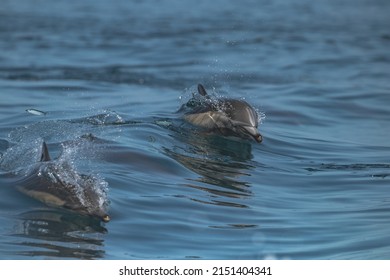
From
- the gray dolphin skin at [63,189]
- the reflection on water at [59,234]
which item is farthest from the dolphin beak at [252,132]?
the reflection on water at [59,234]

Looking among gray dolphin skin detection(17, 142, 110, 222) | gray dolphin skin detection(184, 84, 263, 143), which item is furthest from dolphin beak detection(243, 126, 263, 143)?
gray dolphin skin detection(17, 142, 110, 222)

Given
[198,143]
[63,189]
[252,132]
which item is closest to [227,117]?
[252,132]

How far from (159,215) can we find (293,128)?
4914 millimetres

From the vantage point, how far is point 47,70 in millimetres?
19656

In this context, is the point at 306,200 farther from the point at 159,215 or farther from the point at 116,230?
the point at 116,230

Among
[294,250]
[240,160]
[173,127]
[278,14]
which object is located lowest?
[294,250]

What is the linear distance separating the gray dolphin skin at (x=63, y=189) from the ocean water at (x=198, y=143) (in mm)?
109

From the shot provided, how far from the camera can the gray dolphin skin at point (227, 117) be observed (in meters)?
11.2

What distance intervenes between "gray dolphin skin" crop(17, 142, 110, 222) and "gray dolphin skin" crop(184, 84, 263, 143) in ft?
9.46

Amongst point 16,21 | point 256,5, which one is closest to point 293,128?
point 16,21

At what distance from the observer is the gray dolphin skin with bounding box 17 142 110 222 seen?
8102mm

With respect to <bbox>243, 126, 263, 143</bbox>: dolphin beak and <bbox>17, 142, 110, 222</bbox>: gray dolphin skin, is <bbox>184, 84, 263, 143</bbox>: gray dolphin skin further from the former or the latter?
<bbox>17, 142, 110, 222</bbox>: gray dolphin skin

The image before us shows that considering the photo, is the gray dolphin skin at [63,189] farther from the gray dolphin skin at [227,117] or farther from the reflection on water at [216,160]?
the gray dolphin skin at [227,117]

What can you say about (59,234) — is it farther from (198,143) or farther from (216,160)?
(198,143)
